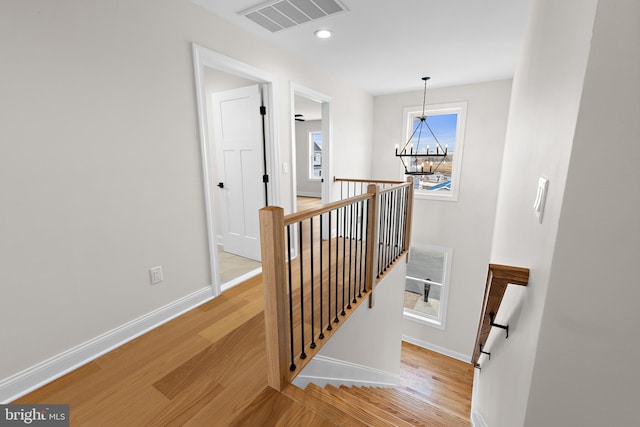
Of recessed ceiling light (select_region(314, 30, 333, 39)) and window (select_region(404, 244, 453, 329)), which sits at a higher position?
recessed ceiling light (select_region(314, 30, 333, 39))

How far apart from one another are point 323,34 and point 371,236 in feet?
6.45

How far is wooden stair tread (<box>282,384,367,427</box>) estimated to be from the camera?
1.39 meters

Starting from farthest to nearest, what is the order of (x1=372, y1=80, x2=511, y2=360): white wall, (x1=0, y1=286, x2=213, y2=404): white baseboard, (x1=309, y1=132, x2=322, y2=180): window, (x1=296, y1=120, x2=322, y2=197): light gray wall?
(x1=309, y1=132, x2=322, y2=180): window → (x1=296, y1=120, x2=322, y2=197): light gray wall → (x1=372, y1=80, x2=511, y2=360): white wall → (x1=0, y1=286, x2=213, y2=404): white baseboard

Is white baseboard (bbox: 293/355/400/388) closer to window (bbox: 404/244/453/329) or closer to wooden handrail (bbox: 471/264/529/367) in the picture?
wooden handrail (bbox: 471/264/529/367)

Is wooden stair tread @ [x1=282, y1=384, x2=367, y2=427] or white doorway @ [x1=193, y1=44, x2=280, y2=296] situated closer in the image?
wooden stair tread @ [x1=282, y1=384, x2=367, y2=427]

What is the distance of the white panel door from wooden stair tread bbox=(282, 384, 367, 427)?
1883mm

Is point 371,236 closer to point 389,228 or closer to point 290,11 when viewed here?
point 389,228

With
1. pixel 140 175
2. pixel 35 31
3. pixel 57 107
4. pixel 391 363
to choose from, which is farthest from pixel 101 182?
pixel 391 363

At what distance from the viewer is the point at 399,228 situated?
3.29m

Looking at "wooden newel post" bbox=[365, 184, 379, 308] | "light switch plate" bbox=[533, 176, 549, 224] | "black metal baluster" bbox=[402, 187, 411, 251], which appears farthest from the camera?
"black metal baluster" bbox=[402, 187, 411, 251]

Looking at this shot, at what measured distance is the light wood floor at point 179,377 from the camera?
1362 millimetres

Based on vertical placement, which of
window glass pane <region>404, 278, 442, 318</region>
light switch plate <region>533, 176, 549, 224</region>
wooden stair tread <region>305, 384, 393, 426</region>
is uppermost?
light switch plate <region>533, 176, 549, 224</region>

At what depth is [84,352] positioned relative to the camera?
167 cm

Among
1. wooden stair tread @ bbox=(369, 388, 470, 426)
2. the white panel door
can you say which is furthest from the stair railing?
wooden stair tread @ bbox=(369, 388, 470, 426)
